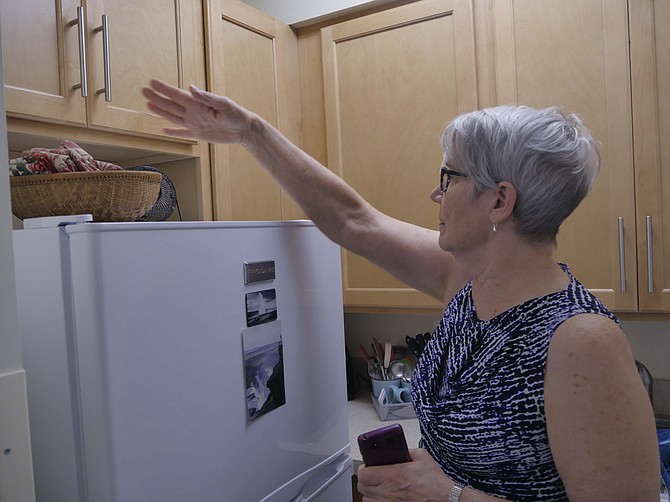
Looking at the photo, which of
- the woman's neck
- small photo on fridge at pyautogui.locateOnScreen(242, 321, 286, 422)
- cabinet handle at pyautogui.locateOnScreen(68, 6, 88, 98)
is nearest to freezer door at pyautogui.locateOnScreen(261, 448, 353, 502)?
small photo on fridge at pyautogui.locateOnScreen(242, 321, 286, 422)

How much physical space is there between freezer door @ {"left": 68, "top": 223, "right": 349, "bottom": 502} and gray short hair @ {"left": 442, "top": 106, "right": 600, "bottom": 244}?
47 centimetres

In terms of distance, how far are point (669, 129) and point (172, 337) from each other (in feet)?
4.41

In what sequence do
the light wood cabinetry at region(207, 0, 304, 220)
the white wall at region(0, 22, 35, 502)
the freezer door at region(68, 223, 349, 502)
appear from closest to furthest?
the white wall at region(0, 22, 35, 502) < the freezer door at region(68, 223, 349, 502) < the light wood cabinetry at region(207, 0, 304, 220)

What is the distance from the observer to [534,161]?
36.3 inches

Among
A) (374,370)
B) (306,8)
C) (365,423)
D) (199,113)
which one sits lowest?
(365,423)

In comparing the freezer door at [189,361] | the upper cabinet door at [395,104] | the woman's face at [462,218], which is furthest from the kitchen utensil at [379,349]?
the woman's face at [462,218]

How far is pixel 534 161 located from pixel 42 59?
0.99 meters

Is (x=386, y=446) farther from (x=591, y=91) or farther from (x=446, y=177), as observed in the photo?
(x=591, y=91)

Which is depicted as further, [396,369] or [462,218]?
[396,369]

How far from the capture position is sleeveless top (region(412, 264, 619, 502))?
2.81 feet

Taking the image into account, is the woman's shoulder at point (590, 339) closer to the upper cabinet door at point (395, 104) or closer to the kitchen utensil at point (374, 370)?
the upper cabinet door at point (395, 104)

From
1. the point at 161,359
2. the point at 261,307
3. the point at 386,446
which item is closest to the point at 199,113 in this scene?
the point at 261,307

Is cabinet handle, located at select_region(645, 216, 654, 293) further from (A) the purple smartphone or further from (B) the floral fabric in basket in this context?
(B) the floral fabric in basket

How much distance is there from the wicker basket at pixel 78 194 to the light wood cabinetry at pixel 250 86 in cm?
61
